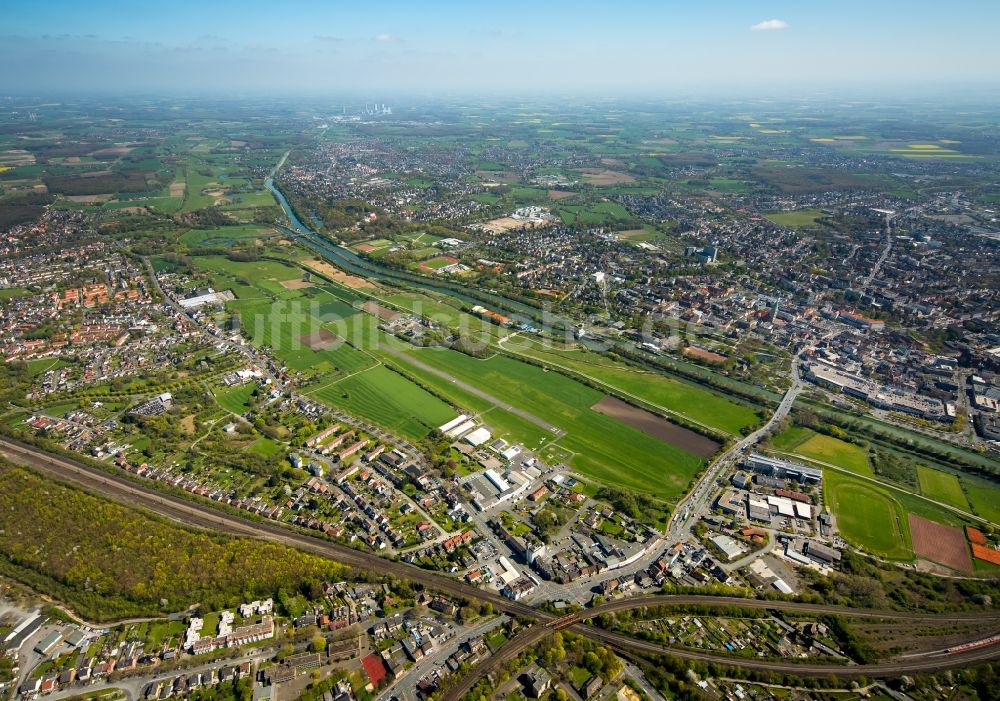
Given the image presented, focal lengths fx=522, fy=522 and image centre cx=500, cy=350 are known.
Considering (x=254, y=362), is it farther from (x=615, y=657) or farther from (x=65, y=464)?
(x=615, y=657)

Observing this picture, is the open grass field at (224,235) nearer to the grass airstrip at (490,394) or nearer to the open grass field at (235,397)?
the grass airstrip at (490,394)

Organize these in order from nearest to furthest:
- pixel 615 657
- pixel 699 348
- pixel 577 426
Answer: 1. pixel 615 657
2. pixel 577 426
3. pixel 699 348

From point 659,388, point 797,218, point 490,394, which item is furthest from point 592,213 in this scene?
point 490,394

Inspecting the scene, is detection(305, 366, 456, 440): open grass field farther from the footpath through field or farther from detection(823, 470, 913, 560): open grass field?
detection(823, 470, 913, 560): open grass field

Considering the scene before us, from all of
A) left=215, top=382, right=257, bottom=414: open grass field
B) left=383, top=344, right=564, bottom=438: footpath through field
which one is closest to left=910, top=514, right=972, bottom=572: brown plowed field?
left=383, top=344, right=564, bottom=438: footpath through field

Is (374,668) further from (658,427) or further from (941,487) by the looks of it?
(941,487)

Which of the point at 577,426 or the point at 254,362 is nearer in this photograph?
the point at 577,426

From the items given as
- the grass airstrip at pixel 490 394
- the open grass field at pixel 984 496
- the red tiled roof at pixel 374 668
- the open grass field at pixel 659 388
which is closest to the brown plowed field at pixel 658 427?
the grass airstrip at pixel 490 394

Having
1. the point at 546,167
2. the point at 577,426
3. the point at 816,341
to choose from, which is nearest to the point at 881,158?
the point at 546,167
